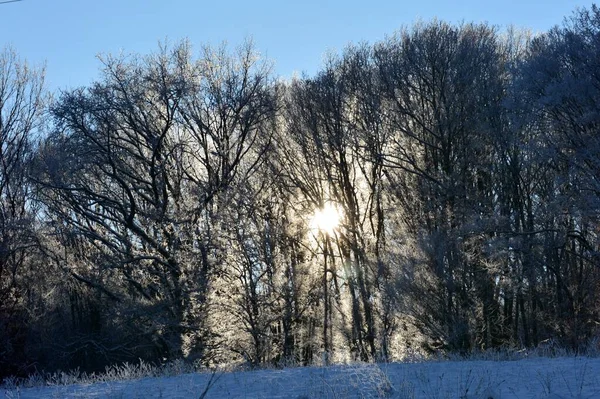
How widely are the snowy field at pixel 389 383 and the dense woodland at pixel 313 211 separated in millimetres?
14443

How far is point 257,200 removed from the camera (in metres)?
30.2

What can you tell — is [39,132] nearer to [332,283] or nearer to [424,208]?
[332,283]

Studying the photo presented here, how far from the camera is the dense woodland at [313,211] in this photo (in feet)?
84.9

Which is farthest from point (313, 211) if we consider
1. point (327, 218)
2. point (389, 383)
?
point (389, 383)

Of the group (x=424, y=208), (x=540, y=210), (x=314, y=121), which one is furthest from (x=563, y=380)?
(x=314, y=121)

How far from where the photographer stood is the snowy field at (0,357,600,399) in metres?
7.84

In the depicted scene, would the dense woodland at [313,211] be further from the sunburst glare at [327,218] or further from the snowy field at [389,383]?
the snowy field at [389,383]

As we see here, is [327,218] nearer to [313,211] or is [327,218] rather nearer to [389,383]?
[313,211]

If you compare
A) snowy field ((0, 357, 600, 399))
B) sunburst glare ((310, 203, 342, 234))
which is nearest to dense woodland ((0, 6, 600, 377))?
sunburst glare ((310, 203, 342, 234))

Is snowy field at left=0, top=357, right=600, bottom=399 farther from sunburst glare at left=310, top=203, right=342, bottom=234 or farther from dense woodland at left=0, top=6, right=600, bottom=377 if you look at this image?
sunburst glare at left=310, top=203, right=342, bottom=234

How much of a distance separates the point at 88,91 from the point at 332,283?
45.7 feet

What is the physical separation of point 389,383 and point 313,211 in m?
25.7

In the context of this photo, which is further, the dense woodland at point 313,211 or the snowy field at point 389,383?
the dense woodland at point 313,211

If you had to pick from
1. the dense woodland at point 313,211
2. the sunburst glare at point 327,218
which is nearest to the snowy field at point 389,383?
the dense woodland at point 313,211
